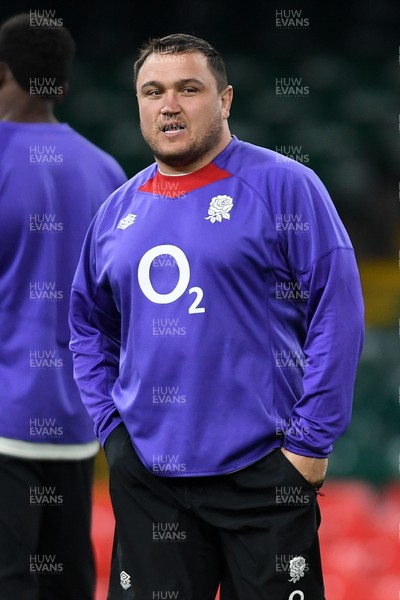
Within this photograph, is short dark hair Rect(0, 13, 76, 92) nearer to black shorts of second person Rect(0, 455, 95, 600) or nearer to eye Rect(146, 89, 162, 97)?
eye Rect(146, 89, 162, 97)

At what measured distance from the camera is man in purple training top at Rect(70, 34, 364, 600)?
2.44 meters

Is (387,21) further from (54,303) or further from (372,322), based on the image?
(54,303)

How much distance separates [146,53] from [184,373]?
76cm

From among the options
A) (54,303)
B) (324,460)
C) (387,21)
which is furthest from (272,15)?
(324,460)

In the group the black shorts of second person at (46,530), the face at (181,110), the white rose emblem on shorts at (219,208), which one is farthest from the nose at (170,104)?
the black shorts of second person at (46,530)

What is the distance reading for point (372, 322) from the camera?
25.3 feet

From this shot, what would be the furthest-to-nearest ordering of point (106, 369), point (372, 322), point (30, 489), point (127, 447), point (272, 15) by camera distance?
point (272, 15)
point (372, 322)
point (30, 489)
point (106, 369)
point (127, 447)

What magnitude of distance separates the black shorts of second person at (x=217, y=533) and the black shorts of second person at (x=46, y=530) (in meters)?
0.42

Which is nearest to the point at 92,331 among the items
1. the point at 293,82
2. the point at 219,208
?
the point at 219,208

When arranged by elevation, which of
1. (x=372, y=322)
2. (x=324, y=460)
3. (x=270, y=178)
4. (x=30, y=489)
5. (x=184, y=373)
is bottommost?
(x=372, y=322)

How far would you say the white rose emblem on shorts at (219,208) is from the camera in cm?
253

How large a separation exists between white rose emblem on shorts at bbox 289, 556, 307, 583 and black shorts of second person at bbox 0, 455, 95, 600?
0.82m

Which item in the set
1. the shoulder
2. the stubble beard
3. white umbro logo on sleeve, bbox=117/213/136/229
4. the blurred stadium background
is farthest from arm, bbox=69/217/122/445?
the blurred stadium background

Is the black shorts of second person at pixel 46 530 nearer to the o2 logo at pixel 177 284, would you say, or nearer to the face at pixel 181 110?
the o2 logo at pixel 177 284
